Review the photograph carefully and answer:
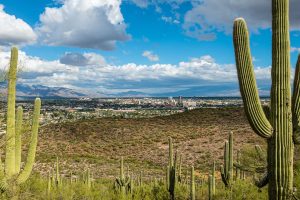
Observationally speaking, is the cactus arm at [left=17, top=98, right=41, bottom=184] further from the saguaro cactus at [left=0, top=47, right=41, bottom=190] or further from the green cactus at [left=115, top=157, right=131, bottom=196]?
the green cactus at [left=115, top=157, right=131, bottom=196]

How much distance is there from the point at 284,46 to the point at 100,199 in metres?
10.1

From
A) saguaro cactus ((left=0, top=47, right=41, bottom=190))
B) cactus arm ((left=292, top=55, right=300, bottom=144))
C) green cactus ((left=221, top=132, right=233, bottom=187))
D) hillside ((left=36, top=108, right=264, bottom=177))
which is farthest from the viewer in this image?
hillside ((left=36, top=108, right=264, bottom=177))

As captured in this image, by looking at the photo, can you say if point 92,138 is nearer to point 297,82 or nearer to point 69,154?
point 69,154

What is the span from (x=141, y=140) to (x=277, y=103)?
32.7 meters

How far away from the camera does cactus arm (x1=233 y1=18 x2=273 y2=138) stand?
5.83m

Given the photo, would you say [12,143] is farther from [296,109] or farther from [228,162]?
[296,109]

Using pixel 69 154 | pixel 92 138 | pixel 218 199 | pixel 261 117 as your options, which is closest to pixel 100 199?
pixel 218 199

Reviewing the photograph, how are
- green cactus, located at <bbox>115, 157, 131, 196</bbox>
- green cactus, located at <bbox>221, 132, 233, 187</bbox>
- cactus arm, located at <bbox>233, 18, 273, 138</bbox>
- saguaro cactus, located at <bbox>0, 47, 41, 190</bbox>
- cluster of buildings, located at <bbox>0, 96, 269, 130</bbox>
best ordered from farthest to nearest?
cluster of buildings, located at <bbox>0, 96, 269, 130</bbox>, green cactus, located at <bbox>115, 157, 131, 196</bbox>, green cactus, located at <bbox>221, 132, 233, 187</bbox>, saguaro cactus, located at <bbox>0, 47, 41, 190</bbox>, cactus arm, located at <bbox>233, 18, 273, 138</bbox>

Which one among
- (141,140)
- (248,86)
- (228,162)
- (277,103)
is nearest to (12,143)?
(228,162)

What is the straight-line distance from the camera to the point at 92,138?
39406 millimetres

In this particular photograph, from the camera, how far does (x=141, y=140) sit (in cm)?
3828

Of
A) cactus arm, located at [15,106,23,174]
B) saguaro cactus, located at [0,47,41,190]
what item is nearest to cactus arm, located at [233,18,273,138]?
saguaro cactus, located at [0,47,41,190]

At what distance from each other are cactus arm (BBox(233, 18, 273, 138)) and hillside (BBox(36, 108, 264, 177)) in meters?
19.5

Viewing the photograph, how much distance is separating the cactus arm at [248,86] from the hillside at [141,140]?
1946 cm
